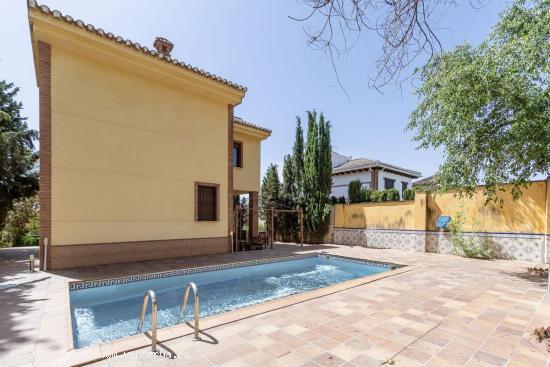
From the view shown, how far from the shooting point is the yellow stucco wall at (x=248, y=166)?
1455cm

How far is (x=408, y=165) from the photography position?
86.6 feet

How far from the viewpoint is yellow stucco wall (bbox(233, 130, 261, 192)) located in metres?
14.6

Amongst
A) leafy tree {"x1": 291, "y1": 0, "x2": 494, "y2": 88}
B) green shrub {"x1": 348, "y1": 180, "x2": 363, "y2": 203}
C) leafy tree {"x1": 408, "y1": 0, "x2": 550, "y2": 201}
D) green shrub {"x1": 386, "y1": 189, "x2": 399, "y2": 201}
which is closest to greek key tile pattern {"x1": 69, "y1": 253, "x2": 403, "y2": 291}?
leafy tree {"x1": 408, "y1": 0, "x2": 550, "y2": 201}

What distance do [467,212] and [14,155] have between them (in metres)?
18.1

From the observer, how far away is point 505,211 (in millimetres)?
10984

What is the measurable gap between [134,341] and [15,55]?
37.7 feet

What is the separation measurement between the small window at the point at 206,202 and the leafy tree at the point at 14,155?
22.8ft

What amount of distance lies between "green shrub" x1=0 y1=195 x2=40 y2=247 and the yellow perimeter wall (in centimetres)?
2014

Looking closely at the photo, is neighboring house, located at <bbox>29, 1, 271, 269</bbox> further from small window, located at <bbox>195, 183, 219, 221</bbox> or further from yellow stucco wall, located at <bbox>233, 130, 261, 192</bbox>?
yellow stucco wall, located at <bbox>233, 130, 261, 192</bbox>

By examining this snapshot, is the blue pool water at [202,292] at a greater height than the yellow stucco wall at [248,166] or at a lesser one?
lesser

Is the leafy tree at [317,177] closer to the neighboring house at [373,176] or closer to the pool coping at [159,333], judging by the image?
the neighboring house at [373,176]

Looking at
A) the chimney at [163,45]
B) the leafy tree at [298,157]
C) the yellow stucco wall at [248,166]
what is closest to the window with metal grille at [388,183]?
the leafy tree at [298,157]

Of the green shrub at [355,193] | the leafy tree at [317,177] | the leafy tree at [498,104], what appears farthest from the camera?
the green shrub at [355,193]

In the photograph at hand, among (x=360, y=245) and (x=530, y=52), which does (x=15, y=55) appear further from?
(x=360, y=245)
